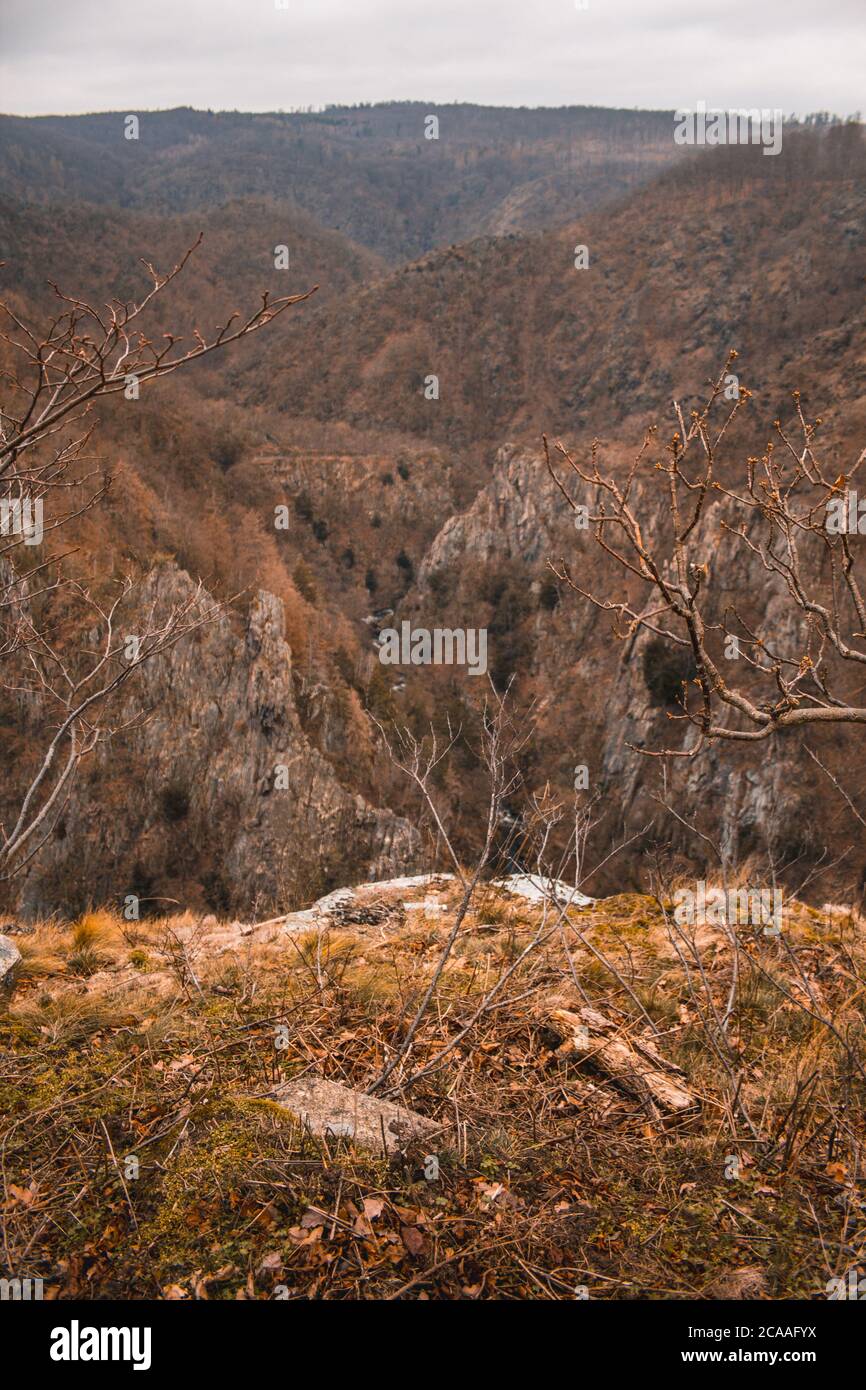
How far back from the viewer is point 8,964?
4980 mm

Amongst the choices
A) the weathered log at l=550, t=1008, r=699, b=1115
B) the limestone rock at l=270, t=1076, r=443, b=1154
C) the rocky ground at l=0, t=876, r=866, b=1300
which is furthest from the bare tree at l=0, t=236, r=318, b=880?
the weathered log at l=550, t=1008, r=699, b=1115

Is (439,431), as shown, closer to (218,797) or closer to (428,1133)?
(218,797)

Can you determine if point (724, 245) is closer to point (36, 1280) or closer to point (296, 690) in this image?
point (296, 690)

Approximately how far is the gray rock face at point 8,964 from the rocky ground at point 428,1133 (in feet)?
0.08

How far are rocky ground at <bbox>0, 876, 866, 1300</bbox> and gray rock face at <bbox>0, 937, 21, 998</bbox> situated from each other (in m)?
0.03

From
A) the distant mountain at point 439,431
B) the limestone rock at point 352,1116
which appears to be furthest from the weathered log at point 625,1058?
the distant mountain at point 439,431

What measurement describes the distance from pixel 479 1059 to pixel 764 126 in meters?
127

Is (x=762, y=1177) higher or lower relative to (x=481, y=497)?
lower

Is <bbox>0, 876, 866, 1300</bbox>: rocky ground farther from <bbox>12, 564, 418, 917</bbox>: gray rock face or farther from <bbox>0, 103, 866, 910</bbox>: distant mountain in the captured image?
<bbox>12, 564, 418, 917</bbox>: gray rock face

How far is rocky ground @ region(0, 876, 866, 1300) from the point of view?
8.32 feet

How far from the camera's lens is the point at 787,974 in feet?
16.3

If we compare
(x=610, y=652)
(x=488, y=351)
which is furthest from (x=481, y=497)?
(x=488, y=351)
